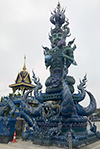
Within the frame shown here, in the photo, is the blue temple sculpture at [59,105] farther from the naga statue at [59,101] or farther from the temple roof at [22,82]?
the temple roof at [22,82]

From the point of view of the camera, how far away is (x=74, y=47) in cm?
1166

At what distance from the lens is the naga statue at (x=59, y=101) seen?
829 centimetres

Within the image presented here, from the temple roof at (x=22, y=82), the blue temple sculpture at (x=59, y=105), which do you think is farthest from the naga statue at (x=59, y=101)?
the temple roof at (x=22, y=82)

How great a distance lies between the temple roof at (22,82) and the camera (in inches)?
1041

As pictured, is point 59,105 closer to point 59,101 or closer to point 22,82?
point 59,101

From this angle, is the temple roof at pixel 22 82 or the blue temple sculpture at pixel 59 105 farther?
the temple roof at pixel 22 82

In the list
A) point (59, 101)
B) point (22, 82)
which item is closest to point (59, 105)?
point (59, 101)

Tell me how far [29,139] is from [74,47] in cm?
759

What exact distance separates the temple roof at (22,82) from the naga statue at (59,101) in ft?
50.5

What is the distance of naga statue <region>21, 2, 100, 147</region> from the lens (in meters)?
8.29

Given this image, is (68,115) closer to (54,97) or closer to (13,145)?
(54,97)

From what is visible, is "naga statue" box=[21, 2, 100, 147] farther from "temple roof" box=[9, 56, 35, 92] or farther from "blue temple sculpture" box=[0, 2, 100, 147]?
"temple roof" box=[9, 56, 35, 92]

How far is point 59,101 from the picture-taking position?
957 cm

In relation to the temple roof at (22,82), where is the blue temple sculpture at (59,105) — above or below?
below
